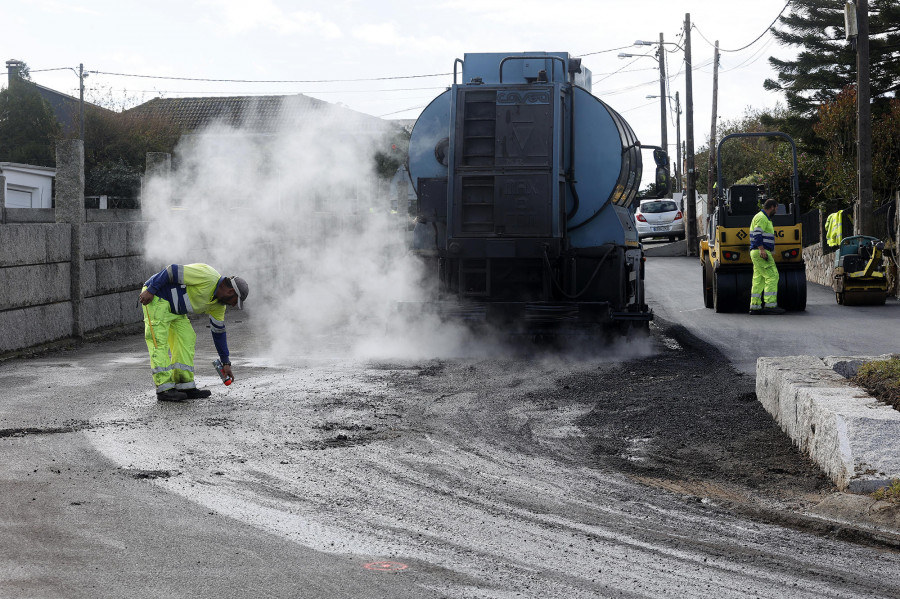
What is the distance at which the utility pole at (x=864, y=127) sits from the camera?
2027cm

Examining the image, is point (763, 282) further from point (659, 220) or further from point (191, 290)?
point (659, 220)

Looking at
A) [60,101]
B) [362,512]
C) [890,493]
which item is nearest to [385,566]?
[362,512]

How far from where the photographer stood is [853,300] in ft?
54.7

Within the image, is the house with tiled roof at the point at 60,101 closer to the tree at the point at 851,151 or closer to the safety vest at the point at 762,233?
the tree at the point at 851,151

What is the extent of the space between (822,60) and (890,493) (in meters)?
29.4

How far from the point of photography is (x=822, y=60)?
3147cm

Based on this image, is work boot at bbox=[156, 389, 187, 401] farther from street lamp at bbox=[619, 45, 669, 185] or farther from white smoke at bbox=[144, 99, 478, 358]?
street lamp at bbox=[619, 45, 669, 185]

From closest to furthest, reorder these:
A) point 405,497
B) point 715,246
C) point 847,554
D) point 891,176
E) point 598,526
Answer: point 847,554 → point 598,526 → point 405,497 → point 715,246 → point 891,176

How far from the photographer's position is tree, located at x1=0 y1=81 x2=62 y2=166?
40.8 meters

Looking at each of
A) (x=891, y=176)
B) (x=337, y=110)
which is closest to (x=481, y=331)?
(x=337, y=110)

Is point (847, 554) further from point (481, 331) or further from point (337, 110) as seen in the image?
point (337, 110)

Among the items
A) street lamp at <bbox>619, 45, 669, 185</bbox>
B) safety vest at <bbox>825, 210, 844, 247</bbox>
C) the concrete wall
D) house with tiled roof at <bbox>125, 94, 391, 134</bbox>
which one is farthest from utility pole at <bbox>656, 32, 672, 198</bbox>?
the concrete wall

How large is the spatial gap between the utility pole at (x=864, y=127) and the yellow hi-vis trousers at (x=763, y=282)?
21.3 feet

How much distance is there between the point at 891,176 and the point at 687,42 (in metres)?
13.4
